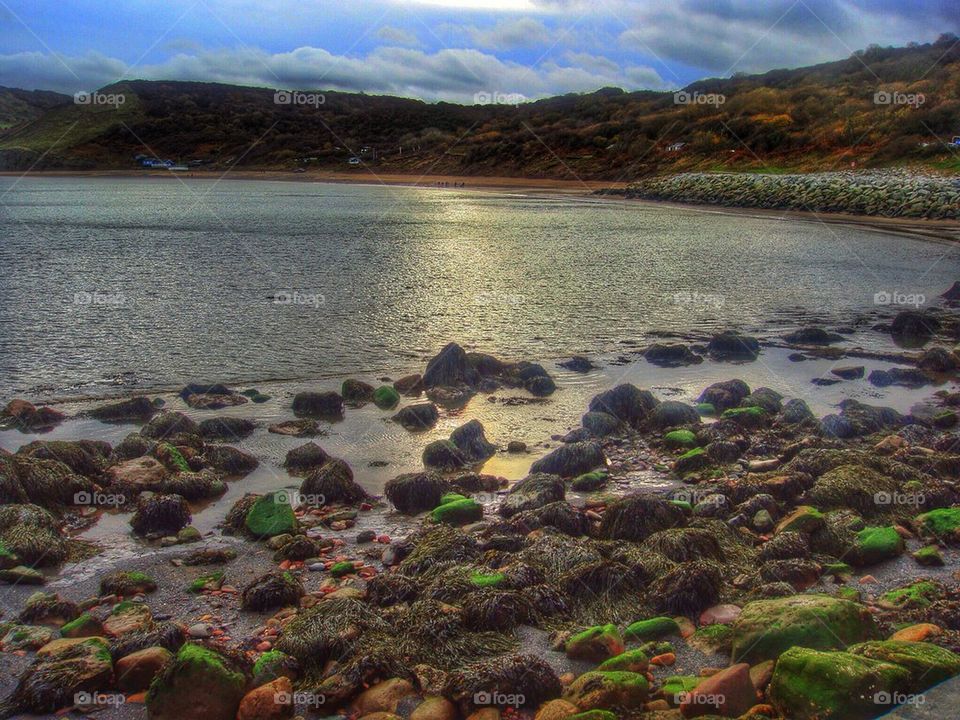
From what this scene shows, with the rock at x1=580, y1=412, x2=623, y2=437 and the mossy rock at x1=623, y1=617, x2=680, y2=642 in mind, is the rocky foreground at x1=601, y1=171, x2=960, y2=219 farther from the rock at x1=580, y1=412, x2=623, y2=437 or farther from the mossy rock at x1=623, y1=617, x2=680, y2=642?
the mossy rock at x1=623, y1=617, x2=680, y2=642

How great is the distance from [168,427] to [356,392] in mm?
3380

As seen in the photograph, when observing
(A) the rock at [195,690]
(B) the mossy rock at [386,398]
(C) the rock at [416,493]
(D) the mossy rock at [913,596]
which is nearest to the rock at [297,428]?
(B) the mossy rock at [386,398]

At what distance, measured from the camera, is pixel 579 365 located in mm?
17594

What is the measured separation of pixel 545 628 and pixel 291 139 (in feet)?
444

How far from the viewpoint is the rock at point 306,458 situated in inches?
462

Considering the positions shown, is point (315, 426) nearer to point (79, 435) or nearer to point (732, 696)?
point (79, 435)

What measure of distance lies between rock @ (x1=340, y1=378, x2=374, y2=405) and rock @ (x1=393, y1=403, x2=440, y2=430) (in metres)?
1.16

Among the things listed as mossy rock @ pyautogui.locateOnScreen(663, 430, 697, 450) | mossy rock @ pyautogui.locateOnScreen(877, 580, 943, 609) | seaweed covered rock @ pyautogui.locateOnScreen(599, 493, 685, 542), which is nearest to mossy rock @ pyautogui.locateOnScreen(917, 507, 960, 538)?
mossy rock @ pyautogui.locateOnScreen(877, 580, 943, 609)

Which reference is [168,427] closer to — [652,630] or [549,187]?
[652,630]

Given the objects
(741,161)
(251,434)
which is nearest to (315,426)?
(251,434)

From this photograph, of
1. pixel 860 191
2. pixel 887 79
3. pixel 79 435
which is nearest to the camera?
pixel 79 435

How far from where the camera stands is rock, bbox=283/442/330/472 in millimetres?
11742

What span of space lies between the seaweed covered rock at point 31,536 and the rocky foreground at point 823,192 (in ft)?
154

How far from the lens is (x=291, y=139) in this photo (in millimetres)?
134500
